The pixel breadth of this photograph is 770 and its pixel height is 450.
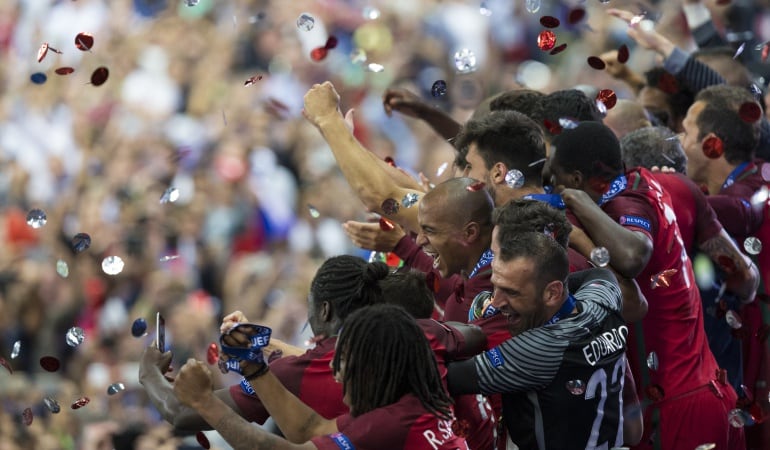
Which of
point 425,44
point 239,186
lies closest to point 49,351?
point 239,186

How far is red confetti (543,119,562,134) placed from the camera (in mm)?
4953

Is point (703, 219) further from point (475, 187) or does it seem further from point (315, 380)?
point (315, 380)

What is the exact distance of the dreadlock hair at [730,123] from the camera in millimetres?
5590

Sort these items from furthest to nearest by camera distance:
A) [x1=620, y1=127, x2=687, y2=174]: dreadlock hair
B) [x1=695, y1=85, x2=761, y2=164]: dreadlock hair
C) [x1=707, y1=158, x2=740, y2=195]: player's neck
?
[x1=707, y1=158, x2=740, y2=195]: player's neck < [x1=695, y1=85, x2=761, y2=164]: dreadlock hair < [x1=620, y1=127, x2=687, y2=174]: dreadlock hair

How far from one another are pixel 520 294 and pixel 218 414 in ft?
3.20

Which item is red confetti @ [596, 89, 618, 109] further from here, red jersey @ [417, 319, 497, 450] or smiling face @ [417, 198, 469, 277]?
red jersey @ [417, 319, 497, 450]

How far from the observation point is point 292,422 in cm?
371

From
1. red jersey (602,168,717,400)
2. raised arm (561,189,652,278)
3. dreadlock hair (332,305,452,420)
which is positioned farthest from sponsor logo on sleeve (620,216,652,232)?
dreadlock hair (332,305,452,420)

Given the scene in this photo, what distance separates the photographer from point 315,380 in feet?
12.9

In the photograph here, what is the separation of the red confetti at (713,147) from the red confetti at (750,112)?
149 millimetres

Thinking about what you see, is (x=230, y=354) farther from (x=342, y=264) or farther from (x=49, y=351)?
(x=49, y=351)

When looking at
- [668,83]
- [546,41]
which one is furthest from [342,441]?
[668,83]

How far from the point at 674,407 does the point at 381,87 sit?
4.04 m

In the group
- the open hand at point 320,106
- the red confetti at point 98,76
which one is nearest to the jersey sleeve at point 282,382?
the open hand at point 320,106
